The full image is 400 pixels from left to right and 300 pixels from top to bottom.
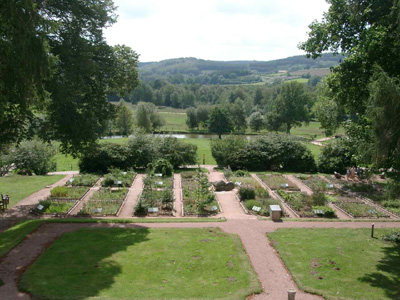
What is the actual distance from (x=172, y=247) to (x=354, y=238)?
7927mm

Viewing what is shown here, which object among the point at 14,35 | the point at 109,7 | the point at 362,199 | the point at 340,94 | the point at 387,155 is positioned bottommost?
the point at 362,199

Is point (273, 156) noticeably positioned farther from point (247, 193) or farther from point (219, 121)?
point (219, 121)

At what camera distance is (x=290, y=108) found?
68.2 metres

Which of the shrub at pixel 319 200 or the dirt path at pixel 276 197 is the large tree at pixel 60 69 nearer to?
the dirt path at pixel 276 197

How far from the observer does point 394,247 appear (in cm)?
1430

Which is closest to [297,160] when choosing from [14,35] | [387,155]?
[387,155]

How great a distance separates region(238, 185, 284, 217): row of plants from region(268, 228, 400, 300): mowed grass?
2.86 m

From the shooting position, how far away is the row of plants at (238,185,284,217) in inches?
746

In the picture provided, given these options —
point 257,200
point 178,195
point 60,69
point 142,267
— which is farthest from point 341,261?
point 60,69

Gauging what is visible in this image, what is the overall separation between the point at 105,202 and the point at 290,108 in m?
54.5

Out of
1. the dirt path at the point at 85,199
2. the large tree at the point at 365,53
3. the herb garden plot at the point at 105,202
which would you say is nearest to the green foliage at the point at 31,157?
the dirt path at the point at 85,199

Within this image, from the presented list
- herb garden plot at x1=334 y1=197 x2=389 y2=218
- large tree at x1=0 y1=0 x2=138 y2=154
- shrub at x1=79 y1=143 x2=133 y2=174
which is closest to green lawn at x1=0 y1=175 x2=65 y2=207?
shrub at x1=79 y1=143 x2=133 y2=174

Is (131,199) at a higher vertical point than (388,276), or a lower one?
higher

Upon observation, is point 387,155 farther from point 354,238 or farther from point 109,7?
point 109,7
